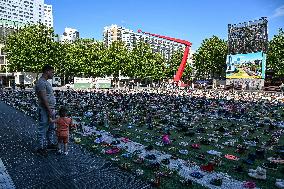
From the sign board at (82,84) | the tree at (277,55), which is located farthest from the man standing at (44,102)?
the tree at (277,55)

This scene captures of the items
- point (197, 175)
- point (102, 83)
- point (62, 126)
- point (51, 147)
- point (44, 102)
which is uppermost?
point (102, 83)

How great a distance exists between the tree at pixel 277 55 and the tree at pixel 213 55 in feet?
57.2

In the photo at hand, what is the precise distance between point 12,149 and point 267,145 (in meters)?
8.66

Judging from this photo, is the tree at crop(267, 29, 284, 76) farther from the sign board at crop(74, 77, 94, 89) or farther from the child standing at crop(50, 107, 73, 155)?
the child standing at crop(50, 107, 73, 155)

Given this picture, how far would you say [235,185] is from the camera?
6512mm

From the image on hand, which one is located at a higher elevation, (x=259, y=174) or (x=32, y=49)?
(x=32, y=49)

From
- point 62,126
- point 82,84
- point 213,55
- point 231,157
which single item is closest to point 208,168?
point 231,157

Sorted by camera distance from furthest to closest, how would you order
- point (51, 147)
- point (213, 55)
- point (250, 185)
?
1. point (213, 55)
2. point (51, 147)
3. point (250, 185)

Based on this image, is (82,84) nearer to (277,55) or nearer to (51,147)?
(277,55)

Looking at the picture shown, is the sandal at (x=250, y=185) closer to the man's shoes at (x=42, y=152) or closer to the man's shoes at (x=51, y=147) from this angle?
the man's shoes at (x=42, y=152)

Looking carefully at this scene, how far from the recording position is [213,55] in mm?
86750

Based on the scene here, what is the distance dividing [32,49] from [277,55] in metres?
55.3

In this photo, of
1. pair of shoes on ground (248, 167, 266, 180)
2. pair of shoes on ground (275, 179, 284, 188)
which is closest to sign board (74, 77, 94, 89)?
pair of shoes on ground (248, 167, 266, 180)

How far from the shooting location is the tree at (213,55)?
86375mm
